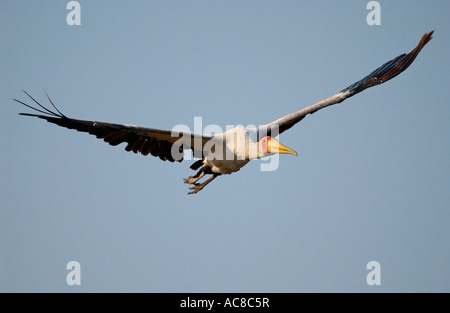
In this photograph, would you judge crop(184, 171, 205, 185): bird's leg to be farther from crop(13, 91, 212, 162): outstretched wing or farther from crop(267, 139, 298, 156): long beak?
crop(267, 139, 298, 156): long beak

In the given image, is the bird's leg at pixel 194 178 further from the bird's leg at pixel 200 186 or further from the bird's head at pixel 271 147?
the bird's head at pixel 271 147

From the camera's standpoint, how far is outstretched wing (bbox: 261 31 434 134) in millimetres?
12250

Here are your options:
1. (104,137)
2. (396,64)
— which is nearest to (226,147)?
(104,137)

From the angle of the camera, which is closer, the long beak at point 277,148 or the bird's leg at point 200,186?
the long beak at point 277,148

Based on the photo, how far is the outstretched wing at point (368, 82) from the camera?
12.2 m

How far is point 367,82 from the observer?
12.5m

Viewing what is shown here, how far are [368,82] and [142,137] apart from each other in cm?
503

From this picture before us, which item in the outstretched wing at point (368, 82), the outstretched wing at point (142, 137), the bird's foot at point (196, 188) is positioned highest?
the outstretched wing at point (368, 82)

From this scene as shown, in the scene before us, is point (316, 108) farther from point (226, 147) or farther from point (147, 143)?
point (147, 143)

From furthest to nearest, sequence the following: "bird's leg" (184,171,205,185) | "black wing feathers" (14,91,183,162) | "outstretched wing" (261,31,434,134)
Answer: "bird's leg" (184,171,205,185) < "outstretched wing" (261,31,434,134) < "black wing feathers" (14,91,183,162)

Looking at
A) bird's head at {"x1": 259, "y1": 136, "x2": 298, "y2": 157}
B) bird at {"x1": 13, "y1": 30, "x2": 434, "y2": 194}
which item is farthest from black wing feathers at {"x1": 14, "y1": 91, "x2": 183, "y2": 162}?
bird's head at {"x1": 259, "y1": 136, "x2": 298, "y2": 157}

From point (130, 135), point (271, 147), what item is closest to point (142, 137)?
point (130, 135)

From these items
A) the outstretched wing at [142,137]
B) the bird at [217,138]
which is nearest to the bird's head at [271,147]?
the bird at [217,138]

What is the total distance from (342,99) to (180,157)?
3.69 m
